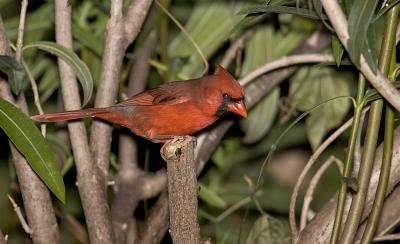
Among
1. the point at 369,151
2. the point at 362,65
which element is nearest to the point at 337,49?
the point at 362,65

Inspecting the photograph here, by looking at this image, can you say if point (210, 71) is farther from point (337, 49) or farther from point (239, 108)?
point (337, 49)

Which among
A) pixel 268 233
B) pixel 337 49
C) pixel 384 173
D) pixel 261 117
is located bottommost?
pixel 268 233

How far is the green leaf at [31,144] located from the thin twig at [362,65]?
1006 millimetres

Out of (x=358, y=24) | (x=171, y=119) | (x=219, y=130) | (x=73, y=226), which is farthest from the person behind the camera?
(x=73, y=226)

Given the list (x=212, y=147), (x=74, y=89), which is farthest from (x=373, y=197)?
(x=74, y=89)

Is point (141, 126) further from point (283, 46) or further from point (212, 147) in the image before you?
point (283, 46)

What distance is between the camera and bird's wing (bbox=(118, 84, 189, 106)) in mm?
3121

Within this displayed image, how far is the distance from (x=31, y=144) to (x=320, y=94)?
164cm

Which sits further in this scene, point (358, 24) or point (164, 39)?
point (164, 39)

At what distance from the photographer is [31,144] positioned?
2637 millimetres

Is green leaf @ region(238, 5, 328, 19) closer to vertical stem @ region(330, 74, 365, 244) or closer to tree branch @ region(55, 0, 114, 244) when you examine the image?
vertical stem @ region(330, 74, 365, 244)

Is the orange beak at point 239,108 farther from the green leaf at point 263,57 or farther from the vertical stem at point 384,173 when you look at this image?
the green leaf at point 263,57

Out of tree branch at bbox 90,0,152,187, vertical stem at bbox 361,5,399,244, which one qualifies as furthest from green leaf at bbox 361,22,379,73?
tree branch at bbox 90,0,152,187

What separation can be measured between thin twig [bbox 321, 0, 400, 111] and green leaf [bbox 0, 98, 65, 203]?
39.6 inches
